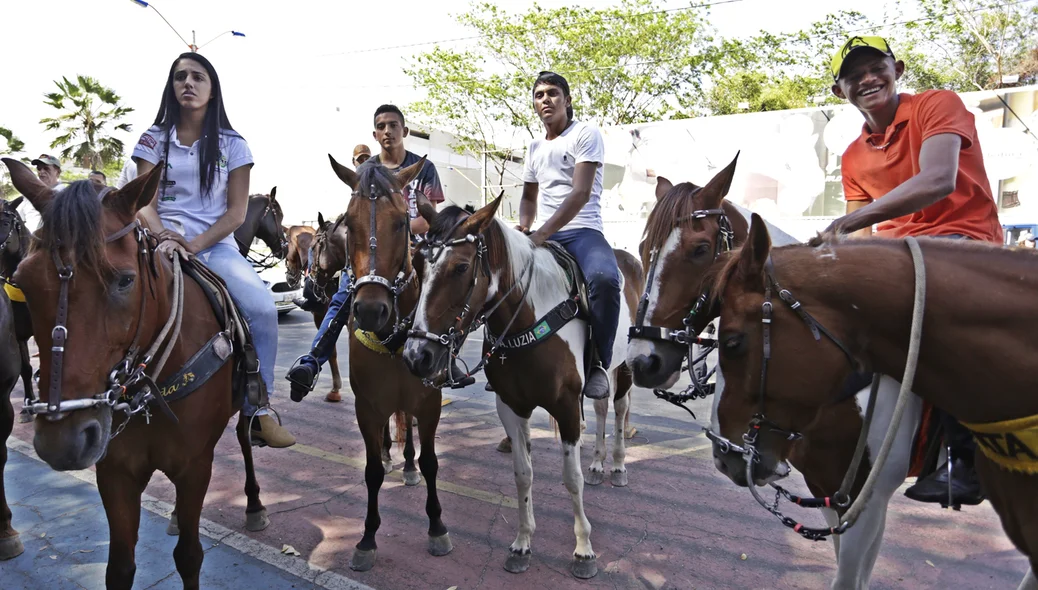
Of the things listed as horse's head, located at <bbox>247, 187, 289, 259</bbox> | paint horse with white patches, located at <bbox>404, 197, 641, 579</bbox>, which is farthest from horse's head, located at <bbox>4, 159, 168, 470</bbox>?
horse's head, located at <bbox>247, 187, 289, 259</bbox>

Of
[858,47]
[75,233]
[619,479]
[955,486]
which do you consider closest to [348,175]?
[75,233]

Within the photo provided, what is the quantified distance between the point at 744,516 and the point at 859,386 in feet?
8.77

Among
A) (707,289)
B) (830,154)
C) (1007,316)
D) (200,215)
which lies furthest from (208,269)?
(830,154)

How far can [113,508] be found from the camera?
8.52 ft

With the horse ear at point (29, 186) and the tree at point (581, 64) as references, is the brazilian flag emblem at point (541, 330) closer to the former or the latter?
the horse ear at point (29, 186)

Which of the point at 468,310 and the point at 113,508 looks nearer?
the point at 113,508

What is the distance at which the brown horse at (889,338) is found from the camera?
161 centimetres

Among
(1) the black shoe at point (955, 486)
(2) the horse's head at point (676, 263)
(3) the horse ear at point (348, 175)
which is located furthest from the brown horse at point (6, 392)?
(1) the black shoe at point (955, 486)

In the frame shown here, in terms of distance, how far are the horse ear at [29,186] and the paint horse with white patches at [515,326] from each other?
166 cm

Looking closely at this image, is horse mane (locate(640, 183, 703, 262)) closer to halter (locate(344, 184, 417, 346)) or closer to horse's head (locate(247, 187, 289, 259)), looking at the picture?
halter (locate(344, 184, 417, 346))

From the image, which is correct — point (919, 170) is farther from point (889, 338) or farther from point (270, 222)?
point (270, 222)

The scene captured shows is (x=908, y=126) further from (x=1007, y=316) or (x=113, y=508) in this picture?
(x=113, y=508)

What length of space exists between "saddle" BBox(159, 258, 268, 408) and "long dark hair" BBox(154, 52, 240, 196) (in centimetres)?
55

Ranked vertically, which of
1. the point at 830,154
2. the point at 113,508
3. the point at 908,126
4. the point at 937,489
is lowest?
the point at 113,508
